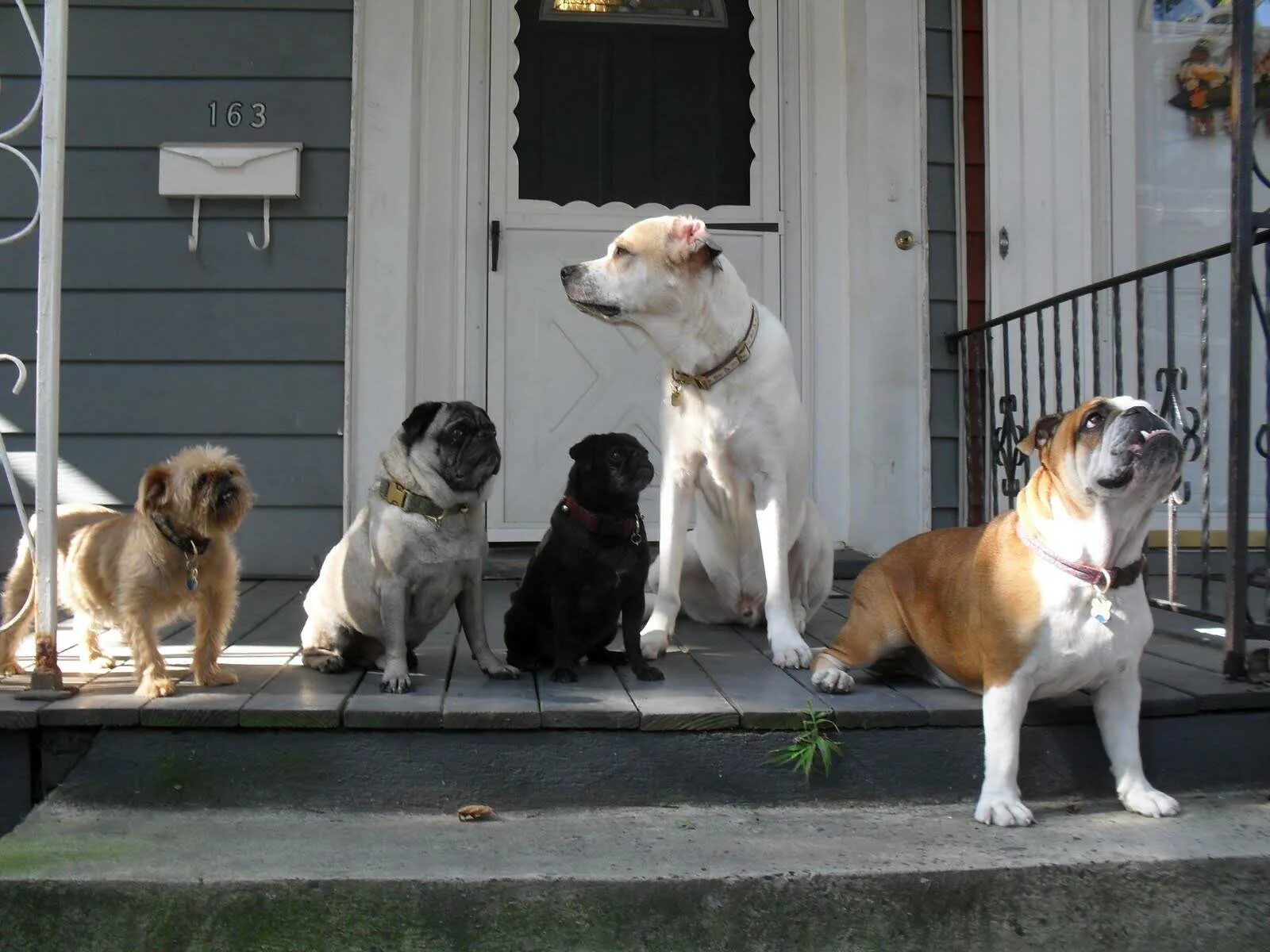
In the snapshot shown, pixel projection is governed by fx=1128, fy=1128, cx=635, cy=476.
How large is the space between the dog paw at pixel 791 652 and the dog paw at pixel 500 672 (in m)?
0.71

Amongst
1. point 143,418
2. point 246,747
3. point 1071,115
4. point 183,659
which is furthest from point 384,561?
point 1071,115

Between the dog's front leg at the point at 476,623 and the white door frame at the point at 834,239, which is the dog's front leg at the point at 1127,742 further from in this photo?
the white door frame at the point at 834,239

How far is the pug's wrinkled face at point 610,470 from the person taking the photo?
2867 mm

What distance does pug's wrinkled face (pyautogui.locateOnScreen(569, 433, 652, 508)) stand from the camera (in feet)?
9.41

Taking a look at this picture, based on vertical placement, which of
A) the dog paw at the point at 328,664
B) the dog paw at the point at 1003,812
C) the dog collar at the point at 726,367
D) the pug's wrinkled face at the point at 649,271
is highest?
the pug's wrinkled face at the point at 649,271

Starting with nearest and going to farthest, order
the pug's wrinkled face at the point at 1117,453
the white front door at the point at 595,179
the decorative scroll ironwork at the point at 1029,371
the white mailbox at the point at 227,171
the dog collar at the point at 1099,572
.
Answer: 1. the pug's wrinkled face at the point at 1117,453
2. the dog collar at the point at 1099,572
3. the decorative scroll ironwork at the point at 1029,371
4. the white mailbox at the point at 227,171
5. the white front door at the point at 595,179

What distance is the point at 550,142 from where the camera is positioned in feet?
16.4

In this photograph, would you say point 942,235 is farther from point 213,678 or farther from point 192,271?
point 213,678

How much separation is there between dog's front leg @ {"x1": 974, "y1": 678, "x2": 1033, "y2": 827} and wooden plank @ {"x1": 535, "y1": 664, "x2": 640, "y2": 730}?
77 centimetres

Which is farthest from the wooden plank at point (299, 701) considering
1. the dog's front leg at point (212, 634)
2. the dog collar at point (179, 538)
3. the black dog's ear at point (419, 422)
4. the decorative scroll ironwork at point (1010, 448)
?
the decorative scroll ironwork at point (1010, 448)

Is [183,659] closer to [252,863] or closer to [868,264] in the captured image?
[252,863]

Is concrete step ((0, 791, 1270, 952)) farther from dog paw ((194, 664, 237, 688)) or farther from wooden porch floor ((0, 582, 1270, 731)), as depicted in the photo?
dog paw ((194, 664, 237, 688))

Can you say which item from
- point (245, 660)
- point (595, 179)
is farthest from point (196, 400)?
point (595, 179)

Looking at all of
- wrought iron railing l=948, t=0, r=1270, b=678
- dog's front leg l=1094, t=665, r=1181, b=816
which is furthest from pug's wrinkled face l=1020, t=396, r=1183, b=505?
wrought iron railing l=948, t=0, r=1270, b=678
